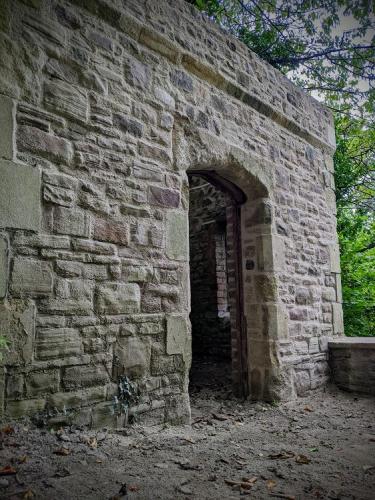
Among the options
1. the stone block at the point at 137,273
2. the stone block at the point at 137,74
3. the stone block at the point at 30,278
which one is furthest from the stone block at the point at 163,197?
the stone block at the point at 30,278

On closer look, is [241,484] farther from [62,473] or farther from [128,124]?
[128,124]

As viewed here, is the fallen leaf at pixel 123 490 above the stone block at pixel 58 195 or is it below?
below

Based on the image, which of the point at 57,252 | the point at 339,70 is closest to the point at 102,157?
the point at 57,252

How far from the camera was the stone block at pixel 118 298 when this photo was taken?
8.91 feet

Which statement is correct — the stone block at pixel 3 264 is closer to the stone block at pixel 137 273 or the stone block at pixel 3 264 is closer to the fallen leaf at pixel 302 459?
the stone block at pixel 137 273

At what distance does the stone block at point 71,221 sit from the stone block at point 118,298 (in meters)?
0.42

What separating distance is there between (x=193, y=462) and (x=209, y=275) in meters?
5.14

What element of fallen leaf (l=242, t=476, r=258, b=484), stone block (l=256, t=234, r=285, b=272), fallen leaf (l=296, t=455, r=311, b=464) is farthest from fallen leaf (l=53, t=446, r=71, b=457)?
stone block (l=256, t=234, r=285, b=272)

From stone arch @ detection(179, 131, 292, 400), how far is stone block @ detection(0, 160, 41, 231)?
6.28 ft

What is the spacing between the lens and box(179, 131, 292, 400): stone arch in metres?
4.14

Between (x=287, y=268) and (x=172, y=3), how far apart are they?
3018 millimetres

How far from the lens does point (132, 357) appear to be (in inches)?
112

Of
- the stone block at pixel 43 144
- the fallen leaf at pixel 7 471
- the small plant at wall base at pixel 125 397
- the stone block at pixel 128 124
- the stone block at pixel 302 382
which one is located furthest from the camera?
the stone block at pixel 302 382

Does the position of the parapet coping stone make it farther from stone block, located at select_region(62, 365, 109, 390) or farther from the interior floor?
stone block, located at select_region(62, 365, 109, 390)
